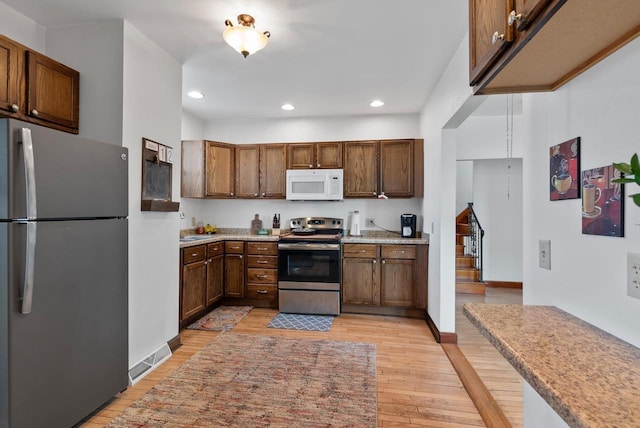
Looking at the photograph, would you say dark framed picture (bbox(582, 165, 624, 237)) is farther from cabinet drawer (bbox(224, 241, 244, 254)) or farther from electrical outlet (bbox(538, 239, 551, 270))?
cabinet drawer (bbox(224, 241, 244, 254))

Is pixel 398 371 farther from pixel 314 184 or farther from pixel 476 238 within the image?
pixel 476 238

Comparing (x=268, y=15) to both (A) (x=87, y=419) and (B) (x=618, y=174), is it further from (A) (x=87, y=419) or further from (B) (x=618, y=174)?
(A) (x=87, y=419)

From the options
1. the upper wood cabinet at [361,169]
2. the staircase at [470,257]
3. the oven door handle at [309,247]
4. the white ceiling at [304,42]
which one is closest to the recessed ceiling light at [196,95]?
the white ceiling at [304,42]

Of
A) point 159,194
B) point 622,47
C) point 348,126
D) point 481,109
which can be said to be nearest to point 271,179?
point 348,126

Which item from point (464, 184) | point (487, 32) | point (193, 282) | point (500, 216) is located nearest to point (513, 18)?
point (487, 32)

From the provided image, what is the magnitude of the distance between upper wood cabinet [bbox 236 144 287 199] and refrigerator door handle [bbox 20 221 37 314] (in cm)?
291

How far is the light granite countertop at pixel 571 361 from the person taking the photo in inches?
24.3

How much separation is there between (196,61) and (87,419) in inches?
110

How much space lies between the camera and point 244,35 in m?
2.14

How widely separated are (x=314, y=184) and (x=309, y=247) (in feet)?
2.85

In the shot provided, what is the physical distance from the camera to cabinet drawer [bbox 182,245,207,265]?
3.29m

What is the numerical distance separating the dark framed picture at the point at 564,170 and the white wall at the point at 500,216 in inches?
177

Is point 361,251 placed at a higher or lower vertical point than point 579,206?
lower

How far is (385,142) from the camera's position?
164 inches
